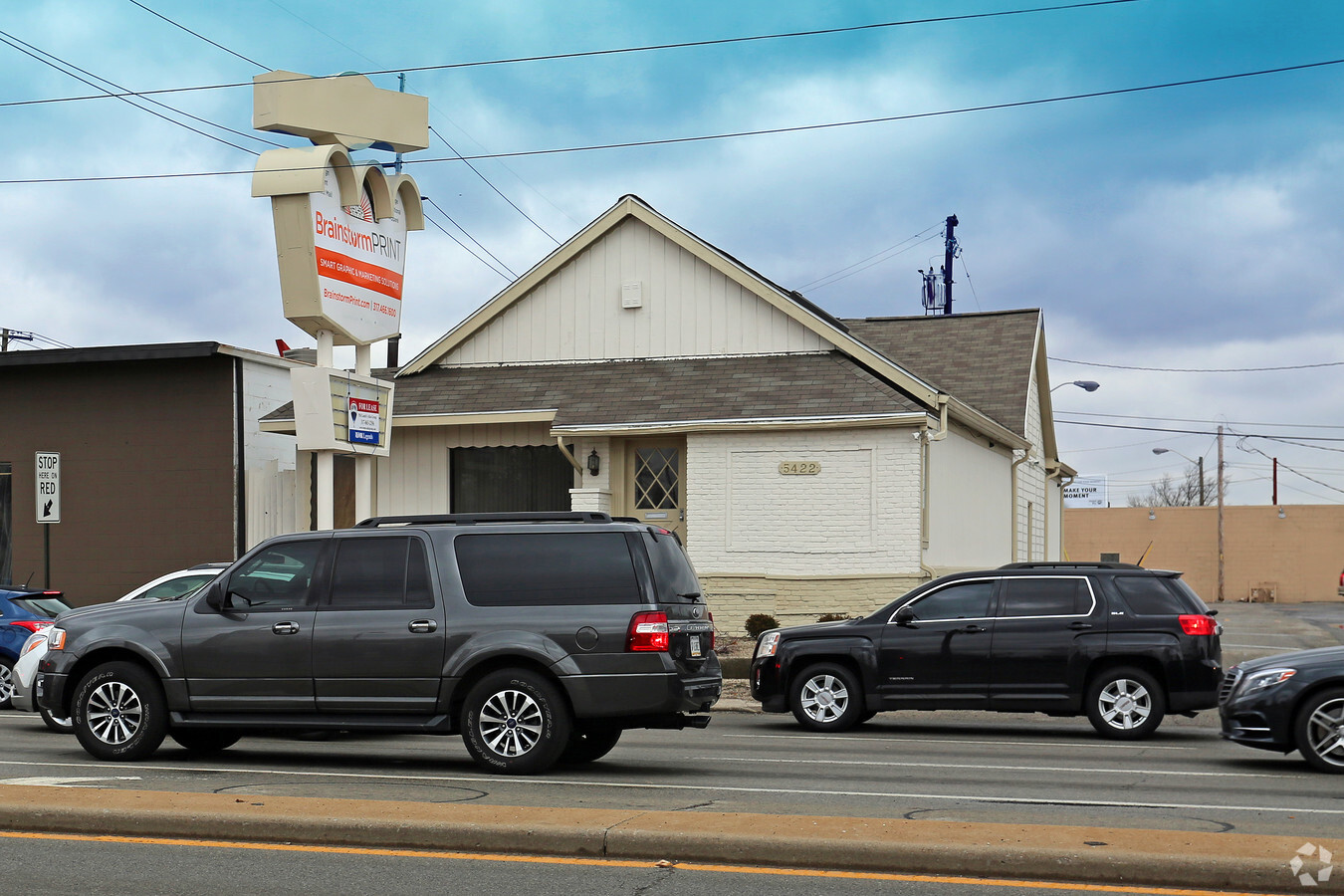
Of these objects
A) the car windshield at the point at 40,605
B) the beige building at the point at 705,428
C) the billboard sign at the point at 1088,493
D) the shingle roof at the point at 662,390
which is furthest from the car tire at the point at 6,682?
the billboard sign at the point at 1088,493

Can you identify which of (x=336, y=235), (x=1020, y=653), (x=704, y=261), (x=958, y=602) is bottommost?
(x=1020, y=653)

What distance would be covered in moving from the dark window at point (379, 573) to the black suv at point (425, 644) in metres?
0.01

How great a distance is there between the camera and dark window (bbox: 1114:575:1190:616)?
13.9m

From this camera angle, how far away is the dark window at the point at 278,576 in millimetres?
10953

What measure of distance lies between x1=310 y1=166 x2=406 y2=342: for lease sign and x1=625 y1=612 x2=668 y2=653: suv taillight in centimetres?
997

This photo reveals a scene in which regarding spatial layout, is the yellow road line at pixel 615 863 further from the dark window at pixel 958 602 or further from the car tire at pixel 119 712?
the dark window at pixel 958 602

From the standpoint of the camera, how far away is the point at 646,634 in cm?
1027

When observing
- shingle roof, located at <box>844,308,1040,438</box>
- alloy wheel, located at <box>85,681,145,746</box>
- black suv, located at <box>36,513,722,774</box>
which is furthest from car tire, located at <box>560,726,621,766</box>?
shingle roof, located at <box>844,308,1040,438</box>

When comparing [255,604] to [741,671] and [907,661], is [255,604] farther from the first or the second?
[741,671]

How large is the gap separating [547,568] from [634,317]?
44.5ft

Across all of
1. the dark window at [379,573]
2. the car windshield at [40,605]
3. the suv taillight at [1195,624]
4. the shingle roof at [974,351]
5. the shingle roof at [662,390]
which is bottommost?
the car windshield at [40,605]

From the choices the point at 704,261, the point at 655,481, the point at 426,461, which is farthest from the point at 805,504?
the point at 426,461

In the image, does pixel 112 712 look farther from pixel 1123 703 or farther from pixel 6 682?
pixel 1123 703

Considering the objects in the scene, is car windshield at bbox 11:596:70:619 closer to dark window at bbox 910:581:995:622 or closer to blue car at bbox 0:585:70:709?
blue car at bbox 0:585:70:709
